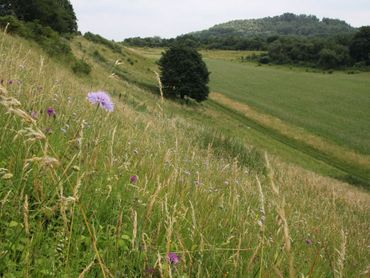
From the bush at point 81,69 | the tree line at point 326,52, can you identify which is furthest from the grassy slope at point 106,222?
the tree line at point 326,52

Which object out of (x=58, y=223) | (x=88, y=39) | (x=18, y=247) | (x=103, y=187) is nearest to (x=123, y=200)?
(x=103, y=187)

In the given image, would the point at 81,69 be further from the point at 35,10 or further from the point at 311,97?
the point at 311,97

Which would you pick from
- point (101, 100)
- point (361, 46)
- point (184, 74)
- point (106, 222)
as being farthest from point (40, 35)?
point (361, 46)

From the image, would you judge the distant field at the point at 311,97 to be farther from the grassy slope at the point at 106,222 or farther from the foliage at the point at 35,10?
the grassy slope at the point at 106,222

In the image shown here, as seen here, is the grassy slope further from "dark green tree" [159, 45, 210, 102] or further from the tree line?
the tree line

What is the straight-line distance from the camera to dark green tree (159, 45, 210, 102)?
51.8 meters

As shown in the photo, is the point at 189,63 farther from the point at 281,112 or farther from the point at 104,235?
the point at 104,235

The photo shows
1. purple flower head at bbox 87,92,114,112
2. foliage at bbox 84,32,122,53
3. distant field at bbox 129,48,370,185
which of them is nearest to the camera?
purple flower head at bbox 87,92,114,112

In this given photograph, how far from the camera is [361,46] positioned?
9438 centimetres

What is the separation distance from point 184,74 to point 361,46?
60.6 metres

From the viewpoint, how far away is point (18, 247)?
186 cm

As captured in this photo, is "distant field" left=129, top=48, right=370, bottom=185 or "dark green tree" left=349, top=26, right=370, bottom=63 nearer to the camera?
"distant field" left=129, top=48, right=370, bottom=185

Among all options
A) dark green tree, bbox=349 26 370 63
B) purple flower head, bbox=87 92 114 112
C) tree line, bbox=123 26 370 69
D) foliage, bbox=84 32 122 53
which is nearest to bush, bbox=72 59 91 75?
purple flower head, bbox=87 92 114 112

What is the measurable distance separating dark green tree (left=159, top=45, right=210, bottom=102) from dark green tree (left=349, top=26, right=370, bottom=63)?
187 feet
